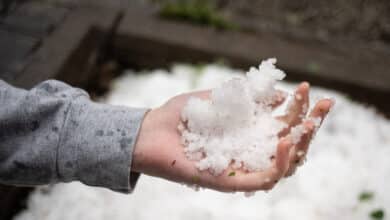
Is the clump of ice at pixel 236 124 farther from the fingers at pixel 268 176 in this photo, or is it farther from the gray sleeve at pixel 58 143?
the gray sleeve at pixel 58 143

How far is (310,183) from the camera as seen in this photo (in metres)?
2.40

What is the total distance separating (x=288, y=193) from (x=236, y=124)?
0.91m

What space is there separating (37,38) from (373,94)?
1.97m

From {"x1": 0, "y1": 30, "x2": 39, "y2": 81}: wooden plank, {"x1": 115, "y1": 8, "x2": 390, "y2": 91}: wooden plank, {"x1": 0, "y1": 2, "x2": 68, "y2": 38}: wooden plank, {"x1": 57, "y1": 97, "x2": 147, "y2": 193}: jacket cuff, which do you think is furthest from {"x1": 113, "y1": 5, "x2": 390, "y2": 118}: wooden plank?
{"x1": 57, "y1": 97, "x2": 147, "y2": 193}: jacket cuff

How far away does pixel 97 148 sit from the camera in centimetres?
146

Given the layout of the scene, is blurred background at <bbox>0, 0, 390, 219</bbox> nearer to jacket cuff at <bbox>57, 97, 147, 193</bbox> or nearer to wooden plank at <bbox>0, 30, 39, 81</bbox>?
wooden plank at <bbox>0, 30, 39, 81</bbox>

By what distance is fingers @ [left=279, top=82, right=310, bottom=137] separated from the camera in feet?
4.66

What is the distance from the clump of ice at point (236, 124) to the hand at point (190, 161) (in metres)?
0.03

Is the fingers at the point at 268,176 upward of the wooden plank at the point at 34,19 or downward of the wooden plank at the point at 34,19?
upward

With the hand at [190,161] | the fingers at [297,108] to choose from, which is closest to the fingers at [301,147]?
the hand at [190,161]

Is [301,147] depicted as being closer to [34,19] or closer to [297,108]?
[297,108]

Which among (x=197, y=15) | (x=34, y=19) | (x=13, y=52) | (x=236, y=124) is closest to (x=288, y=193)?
(x=236, y=124)

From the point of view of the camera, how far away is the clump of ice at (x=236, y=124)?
1.46 meters

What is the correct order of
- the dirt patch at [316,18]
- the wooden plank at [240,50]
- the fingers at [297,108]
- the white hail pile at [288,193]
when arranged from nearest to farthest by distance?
the fingers at [297,108], the white hail pile at [288,193], the wooden plank at [240,50], the dirt patch at [316,18]
